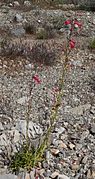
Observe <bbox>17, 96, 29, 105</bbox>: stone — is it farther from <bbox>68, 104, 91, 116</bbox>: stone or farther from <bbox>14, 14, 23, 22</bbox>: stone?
<bbox>14, 14, 23, 22</bbox>: stone

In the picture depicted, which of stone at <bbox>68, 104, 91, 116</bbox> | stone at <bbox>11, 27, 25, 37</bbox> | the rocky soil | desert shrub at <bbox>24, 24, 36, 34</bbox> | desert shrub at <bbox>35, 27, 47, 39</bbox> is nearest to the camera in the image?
the rocky soil

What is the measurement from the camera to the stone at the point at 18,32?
38.9ft

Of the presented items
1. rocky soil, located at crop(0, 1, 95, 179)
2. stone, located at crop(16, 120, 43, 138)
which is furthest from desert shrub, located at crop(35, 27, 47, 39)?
stone, located at crop(16, 120, 43, 138)

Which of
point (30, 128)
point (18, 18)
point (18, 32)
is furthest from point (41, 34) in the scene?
point (30, 128)

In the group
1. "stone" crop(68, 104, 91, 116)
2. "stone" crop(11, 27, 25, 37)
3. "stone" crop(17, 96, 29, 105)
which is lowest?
"stone" crop(68, 104, 91, 116)

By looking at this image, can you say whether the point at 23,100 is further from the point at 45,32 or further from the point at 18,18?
the point at 18,18

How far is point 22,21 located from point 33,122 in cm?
685

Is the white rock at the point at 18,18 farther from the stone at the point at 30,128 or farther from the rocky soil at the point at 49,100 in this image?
the stone at the point at 30,128

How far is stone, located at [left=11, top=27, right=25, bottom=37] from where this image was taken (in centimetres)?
1184

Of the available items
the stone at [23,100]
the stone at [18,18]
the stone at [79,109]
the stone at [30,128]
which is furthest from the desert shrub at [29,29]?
the stone at [30,128]

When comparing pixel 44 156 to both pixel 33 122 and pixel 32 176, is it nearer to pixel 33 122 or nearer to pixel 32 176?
pixel 32 176

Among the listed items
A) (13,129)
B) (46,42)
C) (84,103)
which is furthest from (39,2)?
(13,129)

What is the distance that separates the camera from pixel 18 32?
12.0m

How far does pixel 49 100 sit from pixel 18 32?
438cm
